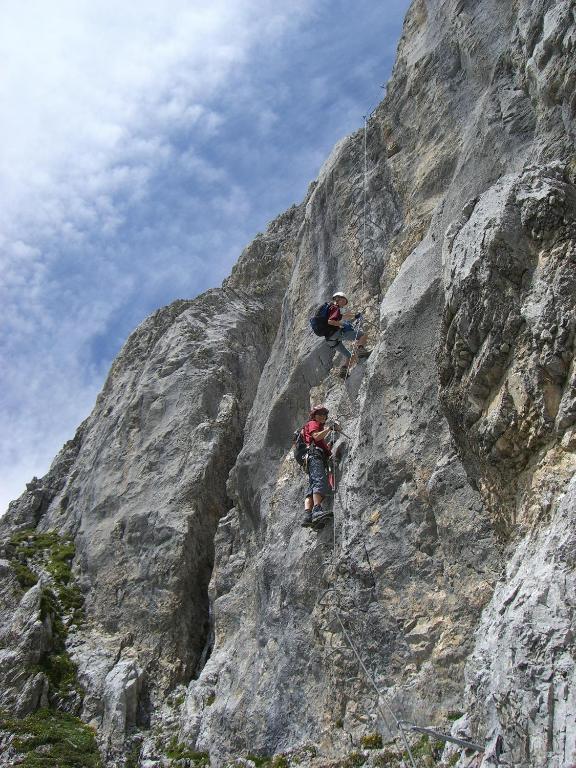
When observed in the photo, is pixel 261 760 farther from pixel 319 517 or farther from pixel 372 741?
pixel 319 517

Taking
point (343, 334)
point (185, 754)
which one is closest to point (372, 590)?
point (185, 754)

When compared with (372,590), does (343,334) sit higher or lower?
higher

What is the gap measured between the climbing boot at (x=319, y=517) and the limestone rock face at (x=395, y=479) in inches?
8.9

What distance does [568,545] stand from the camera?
7395mm

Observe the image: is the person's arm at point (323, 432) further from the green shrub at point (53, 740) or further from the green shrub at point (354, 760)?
the green shrub at point (53, 740)

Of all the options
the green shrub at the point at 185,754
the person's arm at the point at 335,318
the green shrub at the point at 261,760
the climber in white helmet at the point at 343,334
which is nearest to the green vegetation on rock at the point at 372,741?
the green shrub at the point at 261,760

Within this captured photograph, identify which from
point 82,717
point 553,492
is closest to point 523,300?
point 553,492

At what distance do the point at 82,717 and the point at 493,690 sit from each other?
14.2 metres

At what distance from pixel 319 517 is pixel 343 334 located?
502cm

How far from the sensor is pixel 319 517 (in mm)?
14203

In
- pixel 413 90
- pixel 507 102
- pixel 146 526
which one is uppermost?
pixel 413 90

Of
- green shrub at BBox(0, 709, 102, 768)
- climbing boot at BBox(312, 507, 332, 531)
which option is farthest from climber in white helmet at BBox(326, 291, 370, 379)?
green shrub at BBox(0, 709, 102, 768)

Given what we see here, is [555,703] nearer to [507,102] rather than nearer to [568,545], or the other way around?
[568,545]

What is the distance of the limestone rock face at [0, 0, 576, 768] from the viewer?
8898mm
